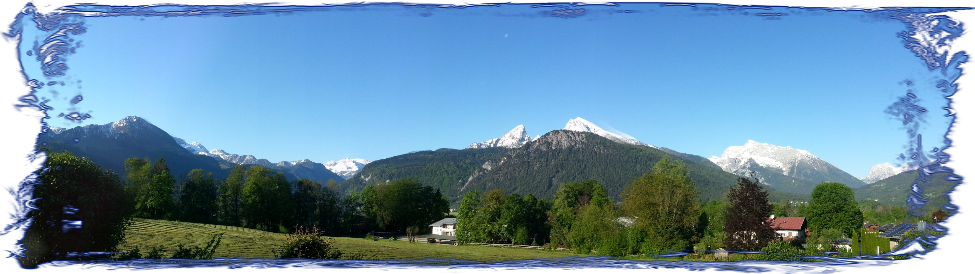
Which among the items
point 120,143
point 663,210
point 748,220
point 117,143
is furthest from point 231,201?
point 748,220

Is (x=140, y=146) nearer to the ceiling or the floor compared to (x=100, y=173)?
nearer to the ceiling

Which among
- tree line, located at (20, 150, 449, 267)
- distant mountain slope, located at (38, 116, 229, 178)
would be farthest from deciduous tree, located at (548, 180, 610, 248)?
distant mountain slope, located at (38, 116, 229, 178)

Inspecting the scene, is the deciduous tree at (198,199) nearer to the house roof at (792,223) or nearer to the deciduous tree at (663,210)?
the deciduous tree at (663,210)

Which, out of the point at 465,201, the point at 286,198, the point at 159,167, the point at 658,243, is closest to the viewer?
the point at 658,243

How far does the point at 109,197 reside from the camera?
28.3 ft

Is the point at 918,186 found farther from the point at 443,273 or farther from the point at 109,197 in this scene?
the point at 109,197

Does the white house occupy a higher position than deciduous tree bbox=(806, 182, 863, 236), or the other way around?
deciduous tree bbox=(806, 182, 863, 236)

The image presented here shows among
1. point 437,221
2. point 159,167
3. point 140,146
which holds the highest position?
point 140,146

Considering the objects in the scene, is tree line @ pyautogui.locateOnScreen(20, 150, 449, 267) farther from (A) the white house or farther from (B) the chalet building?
(B) the chalet building

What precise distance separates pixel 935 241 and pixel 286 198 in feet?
183

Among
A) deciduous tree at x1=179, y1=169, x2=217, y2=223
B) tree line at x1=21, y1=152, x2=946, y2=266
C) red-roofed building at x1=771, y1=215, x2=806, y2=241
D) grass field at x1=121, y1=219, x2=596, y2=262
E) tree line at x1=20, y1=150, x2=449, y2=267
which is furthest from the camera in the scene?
deciduous tree at x1=179, y1=169, x2=217, y2=223

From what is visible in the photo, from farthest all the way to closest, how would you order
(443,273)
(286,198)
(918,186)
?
(286,198), (918,186), (443,273)

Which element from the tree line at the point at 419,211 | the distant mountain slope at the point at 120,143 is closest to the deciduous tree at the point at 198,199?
the tree line at the point at 419,211

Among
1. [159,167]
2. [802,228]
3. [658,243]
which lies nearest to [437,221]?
[159,167]
